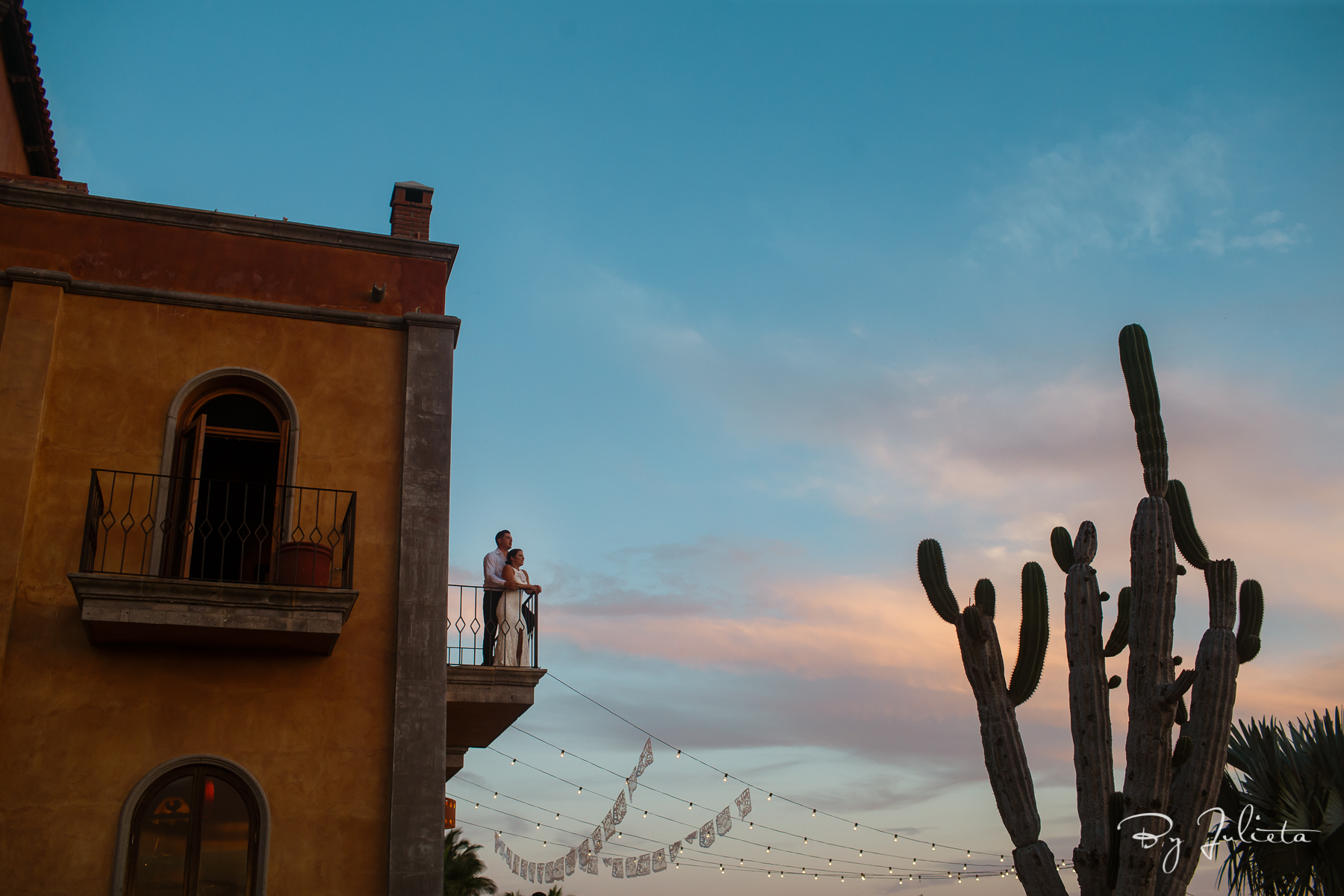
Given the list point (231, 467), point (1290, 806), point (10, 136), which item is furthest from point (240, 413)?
point (1290, 806)

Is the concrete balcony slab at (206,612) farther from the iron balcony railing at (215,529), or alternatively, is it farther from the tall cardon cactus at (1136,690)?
the tall cardon cactus at (1136,690)

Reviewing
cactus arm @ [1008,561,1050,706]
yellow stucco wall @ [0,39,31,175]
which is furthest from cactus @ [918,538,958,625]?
A: yellow stucco wall @ [0,39,31,175]

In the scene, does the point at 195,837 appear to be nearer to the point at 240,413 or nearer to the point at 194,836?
the point at 194,836

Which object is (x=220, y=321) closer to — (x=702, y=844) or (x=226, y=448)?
(x=226, y=448)

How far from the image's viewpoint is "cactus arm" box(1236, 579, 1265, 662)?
36.4 feet

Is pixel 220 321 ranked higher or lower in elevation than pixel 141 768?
higher

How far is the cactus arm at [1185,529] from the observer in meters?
11.3

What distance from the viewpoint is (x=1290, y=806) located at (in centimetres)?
1250

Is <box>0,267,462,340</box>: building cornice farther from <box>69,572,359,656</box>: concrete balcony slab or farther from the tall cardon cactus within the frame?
the tall cardon cactus

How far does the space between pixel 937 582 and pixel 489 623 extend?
4772 mm

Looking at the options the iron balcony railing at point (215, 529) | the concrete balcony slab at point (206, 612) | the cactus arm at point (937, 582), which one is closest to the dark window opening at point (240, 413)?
the iron balcony railing at point (215, 529)

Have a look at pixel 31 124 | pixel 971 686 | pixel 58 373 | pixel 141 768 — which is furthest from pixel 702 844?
pixel 31 124

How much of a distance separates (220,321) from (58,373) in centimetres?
143

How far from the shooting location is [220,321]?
10227 millimetres
